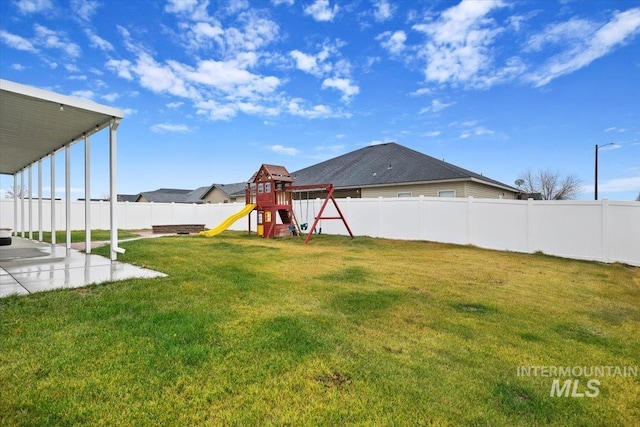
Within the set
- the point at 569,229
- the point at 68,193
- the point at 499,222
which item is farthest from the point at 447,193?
the point at 68,193

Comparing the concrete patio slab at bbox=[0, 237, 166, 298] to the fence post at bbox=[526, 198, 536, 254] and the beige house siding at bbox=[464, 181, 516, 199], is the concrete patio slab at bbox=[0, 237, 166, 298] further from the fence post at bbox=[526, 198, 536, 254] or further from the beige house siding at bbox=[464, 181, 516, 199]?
the beige house siding at bbox=[464, 181, 516, 199]

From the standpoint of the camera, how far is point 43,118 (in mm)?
6801

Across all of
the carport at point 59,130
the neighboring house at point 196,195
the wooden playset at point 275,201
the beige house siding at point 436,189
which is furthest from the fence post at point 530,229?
the neighboring house at point 196,195

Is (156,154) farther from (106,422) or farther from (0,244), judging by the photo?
(106,422)

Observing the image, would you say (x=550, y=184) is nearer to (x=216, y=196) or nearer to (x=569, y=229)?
(x=569, y=229)

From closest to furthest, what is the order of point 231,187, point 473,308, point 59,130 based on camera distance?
point 473,308, point 59,130, point 231,187

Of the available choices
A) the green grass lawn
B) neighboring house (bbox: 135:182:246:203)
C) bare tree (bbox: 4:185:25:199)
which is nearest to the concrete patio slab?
the green grass lawn

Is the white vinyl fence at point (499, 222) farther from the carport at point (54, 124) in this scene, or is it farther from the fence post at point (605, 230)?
the carport at point (54, 124)

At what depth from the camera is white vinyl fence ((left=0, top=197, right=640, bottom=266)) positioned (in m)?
8.83

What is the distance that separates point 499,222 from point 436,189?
16.5ft

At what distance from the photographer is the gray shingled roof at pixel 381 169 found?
53.1ft

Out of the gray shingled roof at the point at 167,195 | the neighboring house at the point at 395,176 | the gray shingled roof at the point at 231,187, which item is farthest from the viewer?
the gray shingled roof at the point at 167,195

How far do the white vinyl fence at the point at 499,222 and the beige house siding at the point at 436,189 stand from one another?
3138 millimetres

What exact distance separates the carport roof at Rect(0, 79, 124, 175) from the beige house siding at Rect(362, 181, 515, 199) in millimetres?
12932
